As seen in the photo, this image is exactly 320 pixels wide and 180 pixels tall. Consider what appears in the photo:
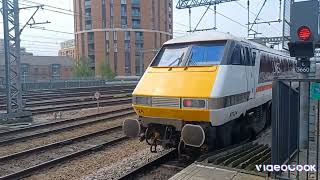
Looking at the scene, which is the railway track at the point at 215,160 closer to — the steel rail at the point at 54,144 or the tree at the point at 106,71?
the steel rail at the point at 54,144

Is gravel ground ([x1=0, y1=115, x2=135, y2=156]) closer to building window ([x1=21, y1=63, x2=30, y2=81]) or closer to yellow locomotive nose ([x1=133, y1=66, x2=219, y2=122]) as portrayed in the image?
yellow locomotive nose ([x1=133, y1=66, x2=219, y2=122])

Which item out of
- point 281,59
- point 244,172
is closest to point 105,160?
point 244,172

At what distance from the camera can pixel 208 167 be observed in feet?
21.5

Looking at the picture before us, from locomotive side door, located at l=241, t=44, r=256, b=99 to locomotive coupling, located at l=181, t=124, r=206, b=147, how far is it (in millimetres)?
2549

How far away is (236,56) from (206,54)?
27.2 inches

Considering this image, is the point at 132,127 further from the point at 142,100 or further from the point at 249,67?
the point at 249,67

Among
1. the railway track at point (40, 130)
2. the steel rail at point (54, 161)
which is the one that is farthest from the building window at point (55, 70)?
the steel rail at point (54, 161)

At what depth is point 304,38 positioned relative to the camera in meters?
6.89

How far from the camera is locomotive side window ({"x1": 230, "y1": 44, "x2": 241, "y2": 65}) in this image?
310 inches

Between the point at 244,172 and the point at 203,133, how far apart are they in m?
1.05

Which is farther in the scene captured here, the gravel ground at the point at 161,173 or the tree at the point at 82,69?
the tree at the point at 82,69

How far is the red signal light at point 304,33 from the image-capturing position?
270 inches

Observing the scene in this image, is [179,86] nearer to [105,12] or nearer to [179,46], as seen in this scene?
[179,46]

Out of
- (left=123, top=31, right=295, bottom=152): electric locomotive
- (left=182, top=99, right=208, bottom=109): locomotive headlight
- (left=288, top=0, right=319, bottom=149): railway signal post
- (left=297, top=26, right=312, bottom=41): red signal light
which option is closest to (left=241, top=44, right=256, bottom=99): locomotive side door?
(left=123, top=31, right=295, bottom=152): electric locomotive
